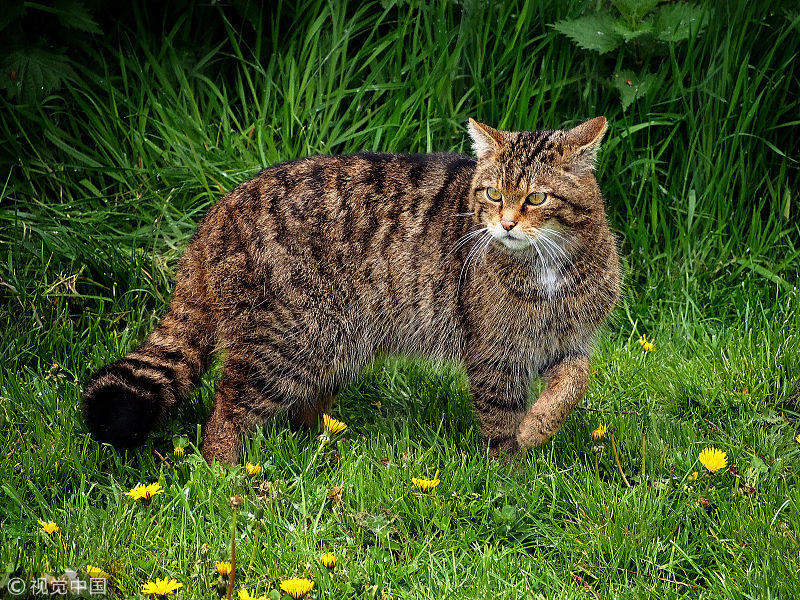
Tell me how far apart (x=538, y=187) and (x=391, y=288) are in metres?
0.75

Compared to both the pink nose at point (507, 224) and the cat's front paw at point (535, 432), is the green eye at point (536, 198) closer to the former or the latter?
the pink nose at point (507, 224)

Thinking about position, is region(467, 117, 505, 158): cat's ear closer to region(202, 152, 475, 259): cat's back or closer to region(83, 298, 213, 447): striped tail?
region(202, 152, 475, 259): cat's back

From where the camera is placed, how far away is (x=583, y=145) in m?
3.41

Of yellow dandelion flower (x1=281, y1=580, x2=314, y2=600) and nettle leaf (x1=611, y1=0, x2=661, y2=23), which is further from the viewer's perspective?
nettle leaf (x1=611, y1=0, x2=661, y2=23)

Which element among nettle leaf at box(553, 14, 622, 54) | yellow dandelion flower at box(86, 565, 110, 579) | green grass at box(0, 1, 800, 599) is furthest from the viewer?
nettle leaf at box(553, 14, 622, 54)

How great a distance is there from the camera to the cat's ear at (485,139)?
3.54m

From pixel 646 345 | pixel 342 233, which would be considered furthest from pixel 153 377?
pixel 646 345

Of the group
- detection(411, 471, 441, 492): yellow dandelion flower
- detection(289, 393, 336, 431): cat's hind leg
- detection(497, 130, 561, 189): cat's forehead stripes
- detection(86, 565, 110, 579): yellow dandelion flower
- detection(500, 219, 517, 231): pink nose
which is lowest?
detection(289, 393, 336, 431): cat's hind leg

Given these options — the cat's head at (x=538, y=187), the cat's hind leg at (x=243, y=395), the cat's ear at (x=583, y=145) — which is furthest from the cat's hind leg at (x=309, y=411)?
the cat's ear at (x=583, y=145)

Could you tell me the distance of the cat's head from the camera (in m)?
3.38

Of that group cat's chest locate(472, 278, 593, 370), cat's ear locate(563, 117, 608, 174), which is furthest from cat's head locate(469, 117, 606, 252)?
cat's chest locate(472, 278, 593, 370)

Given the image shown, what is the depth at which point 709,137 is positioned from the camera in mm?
4805

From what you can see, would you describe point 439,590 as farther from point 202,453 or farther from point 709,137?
point 709,137

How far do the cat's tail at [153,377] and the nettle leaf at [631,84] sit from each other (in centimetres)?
243
